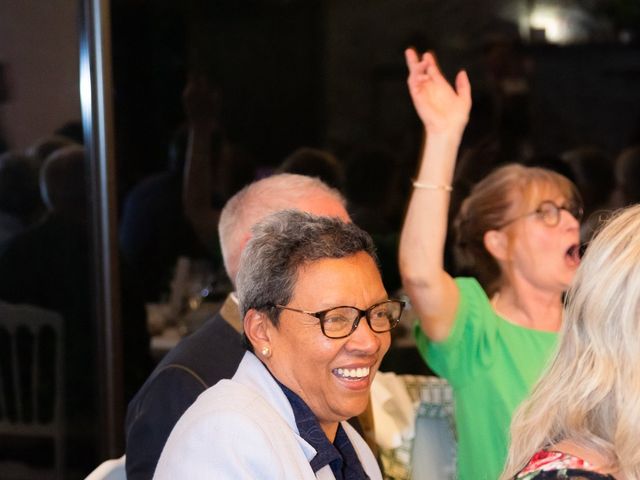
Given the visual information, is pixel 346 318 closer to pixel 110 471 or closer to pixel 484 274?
pixel 110 471

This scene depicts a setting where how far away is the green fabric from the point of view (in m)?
2.74

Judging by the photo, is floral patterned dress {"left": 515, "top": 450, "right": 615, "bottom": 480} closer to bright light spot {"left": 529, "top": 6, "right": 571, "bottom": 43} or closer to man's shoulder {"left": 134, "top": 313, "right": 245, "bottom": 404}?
man's shoulder {"left": 134, "top": 313, "right": 245, "bottom": 404}

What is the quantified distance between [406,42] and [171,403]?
2.03m

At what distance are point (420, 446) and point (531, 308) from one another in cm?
47

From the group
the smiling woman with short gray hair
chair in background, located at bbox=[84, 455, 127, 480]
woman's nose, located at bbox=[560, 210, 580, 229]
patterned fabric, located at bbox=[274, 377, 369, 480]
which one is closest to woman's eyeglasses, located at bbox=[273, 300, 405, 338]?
the smiling woman with short gray hair

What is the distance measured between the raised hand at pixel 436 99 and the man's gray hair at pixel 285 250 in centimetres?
73

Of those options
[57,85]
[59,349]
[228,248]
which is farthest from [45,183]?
[228,248]

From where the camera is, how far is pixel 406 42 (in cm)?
399

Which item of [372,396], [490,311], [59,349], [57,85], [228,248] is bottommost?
[59,349]

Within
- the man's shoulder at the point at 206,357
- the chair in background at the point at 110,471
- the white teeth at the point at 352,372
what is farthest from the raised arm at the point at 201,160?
the white teeth at the point at 352,372

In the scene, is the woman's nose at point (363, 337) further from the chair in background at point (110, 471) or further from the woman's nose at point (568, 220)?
the woman's nose at point (568, 220)

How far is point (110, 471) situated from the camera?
2398mm

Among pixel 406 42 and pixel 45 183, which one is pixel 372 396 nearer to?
pixel 45 183

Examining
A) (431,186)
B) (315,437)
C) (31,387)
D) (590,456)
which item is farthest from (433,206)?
(31,387)
